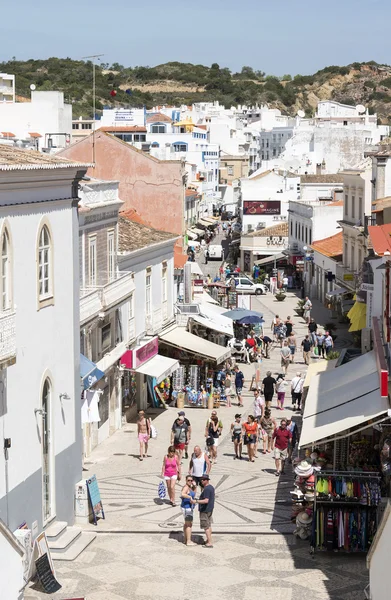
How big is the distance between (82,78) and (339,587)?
7057 inches

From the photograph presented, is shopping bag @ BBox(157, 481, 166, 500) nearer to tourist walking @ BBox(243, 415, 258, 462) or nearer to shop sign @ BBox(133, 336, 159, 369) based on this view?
tourist walking @ BBox(243, 415, 258, 462)

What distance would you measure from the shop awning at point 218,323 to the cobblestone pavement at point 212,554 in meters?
13.7

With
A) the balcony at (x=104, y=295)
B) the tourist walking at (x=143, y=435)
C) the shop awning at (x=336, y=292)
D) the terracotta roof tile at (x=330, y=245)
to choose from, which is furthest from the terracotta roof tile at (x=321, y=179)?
the tourist walking at (x=143, y=435)

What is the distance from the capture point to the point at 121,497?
2269 cm

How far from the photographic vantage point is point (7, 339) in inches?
634

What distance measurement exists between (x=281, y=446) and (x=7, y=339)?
32.8ft

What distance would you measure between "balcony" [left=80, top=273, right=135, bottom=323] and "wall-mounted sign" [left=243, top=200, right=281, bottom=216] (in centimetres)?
5447

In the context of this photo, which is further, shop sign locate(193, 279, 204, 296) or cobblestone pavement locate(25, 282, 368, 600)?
shop sign locate(193, 279, 204, 296)

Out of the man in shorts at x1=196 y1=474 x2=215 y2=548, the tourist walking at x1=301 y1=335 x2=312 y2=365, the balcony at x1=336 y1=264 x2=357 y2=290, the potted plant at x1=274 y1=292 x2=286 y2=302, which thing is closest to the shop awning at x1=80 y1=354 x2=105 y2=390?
the man in shorts at x1=196 y1=474 x2=215 y2=548

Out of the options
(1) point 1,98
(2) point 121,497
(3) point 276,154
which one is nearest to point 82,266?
(2) point 121,497

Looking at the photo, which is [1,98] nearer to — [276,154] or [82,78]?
[276,154]

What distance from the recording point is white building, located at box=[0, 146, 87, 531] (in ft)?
53.8

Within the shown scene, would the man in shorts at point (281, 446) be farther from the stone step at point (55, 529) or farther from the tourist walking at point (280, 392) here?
the tourist walking at point (280, 392)

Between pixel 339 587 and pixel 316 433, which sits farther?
pixel 316 433
